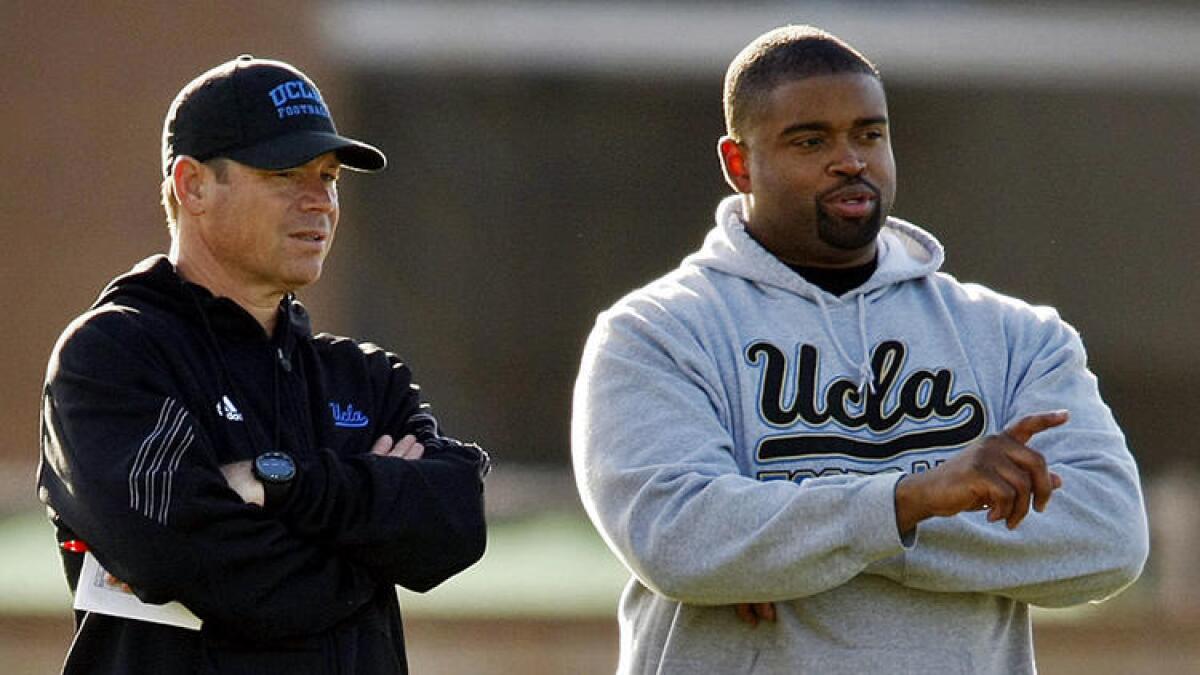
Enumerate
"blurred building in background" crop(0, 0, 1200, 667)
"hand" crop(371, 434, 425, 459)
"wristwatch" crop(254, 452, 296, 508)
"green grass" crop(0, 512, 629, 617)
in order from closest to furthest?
"wristwatch" crop(254, 452, 296, 508) → "hand" crop(371, 434, 425, 459) → "green grass" crop(0, 512, 629, 617) → "blurred building in background" crop(0, 0, 1200, 667)

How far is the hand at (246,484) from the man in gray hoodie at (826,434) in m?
0.67

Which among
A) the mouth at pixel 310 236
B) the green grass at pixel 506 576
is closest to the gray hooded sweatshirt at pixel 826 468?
the mouth at pixel 310 236

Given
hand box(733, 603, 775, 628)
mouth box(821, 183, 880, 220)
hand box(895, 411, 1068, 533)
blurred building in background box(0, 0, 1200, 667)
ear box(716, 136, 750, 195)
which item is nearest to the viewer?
hand box(895, 411, 1068, 533)

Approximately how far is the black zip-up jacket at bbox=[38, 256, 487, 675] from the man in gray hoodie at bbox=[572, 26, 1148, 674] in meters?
0.41

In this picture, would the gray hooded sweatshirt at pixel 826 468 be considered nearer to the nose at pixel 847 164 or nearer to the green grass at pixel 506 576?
the nose at pixel 847 164

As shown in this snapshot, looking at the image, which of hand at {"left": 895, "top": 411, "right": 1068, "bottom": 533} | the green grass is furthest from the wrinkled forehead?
the green grass

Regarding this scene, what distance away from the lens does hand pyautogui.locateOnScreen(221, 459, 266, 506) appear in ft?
13.2

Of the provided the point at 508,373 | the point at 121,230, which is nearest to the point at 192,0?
the point at 121,230

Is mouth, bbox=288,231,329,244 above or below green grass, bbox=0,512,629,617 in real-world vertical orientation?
above

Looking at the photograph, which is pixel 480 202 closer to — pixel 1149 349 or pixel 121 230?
pixel 121 230

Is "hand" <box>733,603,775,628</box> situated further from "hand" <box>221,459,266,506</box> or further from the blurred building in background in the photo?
the blurred building in background

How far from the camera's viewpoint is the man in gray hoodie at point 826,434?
4.05 m

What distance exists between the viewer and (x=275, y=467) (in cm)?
404

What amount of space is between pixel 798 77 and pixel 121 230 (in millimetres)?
16773
